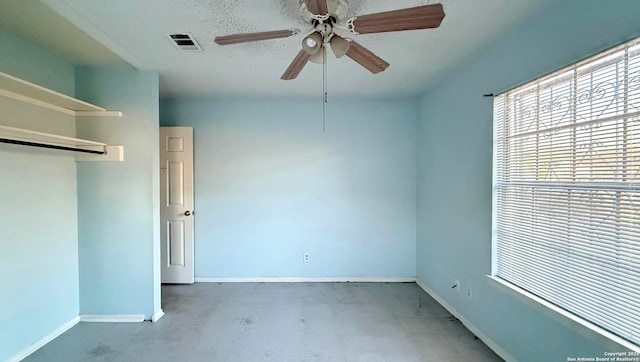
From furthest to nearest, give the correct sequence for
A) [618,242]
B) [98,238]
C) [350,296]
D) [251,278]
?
[251,278] → [350,296] → [98,238] → [618,242]

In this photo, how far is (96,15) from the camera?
187cm

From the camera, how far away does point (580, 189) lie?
1.61 metres

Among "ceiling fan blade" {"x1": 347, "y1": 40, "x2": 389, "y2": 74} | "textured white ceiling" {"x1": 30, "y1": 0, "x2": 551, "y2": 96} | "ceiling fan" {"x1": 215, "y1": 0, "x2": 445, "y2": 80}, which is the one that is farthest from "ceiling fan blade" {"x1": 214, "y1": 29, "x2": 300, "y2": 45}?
"ceiling fan blade" {"x1": 347, "y1": 40, "x2": 389, "y2": 74}

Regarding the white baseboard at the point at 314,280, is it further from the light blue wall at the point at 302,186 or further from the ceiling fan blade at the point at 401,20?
the ceiling fan blade at the point at 401,20

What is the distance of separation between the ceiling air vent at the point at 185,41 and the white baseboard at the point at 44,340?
2.68m

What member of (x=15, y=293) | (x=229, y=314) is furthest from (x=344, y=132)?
(x=15, y=293)

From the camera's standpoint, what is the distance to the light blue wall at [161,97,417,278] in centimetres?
385

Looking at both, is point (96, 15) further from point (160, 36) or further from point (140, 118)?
point (140, 118)

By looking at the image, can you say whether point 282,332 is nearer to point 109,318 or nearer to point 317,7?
point 109,318

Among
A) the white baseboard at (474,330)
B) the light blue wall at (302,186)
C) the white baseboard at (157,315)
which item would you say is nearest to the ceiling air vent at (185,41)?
the light blue wall at (302,186)

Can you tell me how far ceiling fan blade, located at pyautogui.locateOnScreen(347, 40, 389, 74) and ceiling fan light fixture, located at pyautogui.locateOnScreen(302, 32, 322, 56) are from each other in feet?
0.64

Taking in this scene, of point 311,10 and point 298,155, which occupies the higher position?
point 311,10

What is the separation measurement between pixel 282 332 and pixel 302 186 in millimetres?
1856

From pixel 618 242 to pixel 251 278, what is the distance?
3588 millimetres
